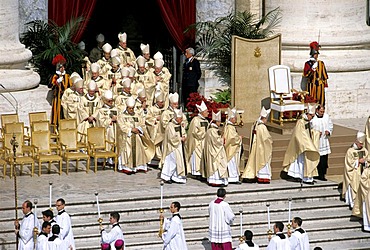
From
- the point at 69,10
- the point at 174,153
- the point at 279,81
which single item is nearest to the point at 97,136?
the point at 174,153

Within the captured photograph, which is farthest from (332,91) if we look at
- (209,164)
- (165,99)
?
(209,164)

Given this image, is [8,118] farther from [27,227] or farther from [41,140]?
[27,227]

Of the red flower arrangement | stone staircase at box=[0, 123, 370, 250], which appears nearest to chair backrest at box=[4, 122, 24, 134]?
stone staircase at box=[0, 123, 370, 250]

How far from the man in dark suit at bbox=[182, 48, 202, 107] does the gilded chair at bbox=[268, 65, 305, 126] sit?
8.05 ft

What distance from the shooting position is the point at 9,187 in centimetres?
2428

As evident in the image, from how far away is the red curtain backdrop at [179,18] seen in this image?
3056 cm

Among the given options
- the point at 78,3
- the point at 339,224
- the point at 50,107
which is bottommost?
the point at 339,224

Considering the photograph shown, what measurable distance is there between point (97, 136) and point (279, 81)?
4039mm

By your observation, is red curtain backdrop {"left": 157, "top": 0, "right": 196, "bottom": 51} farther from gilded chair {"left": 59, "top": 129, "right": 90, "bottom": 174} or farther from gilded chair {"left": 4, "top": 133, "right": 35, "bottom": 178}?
gilded chair {"left": 4, "top": 133, "right": 35, "bottom": 178}

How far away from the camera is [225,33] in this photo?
3006cm

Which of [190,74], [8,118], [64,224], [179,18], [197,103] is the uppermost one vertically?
[179,18]

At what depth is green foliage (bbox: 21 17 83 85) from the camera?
93.9 ft

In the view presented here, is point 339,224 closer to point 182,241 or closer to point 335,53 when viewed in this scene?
point 182,241

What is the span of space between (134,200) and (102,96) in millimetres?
3597
